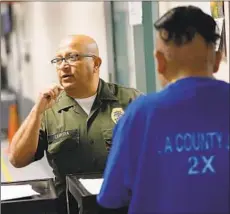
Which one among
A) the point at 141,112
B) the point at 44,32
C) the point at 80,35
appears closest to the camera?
the point at 141,112

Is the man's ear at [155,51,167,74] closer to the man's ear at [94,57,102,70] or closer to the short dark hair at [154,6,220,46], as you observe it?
the short dark hair at [154,6,220,46]

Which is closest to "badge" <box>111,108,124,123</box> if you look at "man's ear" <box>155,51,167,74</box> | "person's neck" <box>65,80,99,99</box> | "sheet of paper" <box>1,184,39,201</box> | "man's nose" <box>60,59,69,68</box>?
"person's neck" <box>65,80,99,99</box>

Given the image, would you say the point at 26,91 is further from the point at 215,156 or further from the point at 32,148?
the point at 215,156

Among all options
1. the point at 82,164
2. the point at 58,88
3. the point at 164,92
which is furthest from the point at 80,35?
the point at 164,92

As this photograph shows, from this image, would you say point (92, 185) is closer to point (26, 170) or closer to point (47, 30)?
point (26, 170)

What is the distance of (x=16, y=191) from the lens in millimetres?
1525

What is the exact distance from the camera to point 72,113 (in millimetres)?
1817

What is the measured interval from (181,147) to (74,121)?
84 cm

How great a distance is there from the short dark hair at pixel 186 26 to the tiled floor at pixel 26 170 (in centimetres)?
92

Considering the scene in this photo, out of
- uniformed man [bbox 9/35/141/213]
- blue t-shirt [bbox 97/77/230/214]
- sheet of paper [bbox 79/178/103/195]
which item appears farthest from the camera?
uniformed man [bbox 9/35/141/213]

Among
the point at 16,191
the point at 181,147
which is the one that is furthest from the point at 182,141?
the point at 16,191

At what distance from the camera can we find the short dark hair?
3.42ft

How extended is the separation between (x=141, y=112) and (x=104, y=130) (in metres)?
0.78

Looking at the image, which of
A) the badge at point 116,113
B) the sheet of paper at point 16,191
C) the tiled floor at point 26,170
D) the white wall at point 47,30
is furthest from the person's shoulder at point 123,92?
the sheet of paper at point 16,191
